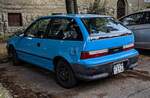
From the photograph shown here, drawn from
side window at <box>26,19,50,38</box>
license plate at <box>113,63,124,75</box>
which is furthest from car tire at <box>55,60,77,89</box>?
side window at <box>26,19,50,38</box>

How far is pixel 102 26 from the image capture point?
559 cm

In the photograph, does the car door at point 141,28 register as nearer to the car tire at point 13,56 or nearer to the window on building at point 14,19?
the car tire at point 13,56

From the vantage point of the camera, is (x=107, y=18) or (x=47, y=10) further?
(x=47, y=10)

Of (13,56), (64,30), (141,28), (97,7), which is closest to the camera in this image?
(64,30)

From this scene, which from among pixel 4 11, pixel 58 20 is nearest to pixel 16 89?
pixel 58 20

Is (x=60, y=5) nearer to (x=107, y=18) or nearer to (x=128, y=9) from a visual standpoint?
(x=128, y=9)

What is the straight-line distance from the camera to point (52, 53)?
569 cm

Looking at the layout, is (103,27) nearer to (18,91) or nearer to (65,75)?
(65,75)

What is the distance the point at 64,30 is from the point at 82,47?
0.78 metres

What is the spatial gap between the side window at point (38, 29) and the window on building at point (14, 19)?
7.83 metres

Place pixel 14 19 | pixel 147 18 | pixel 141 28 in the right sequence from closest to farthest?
1. pixel 147 18
2. pixel 141 28
3. pixel 14 19

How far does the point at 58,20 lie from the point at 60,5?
9.80 m

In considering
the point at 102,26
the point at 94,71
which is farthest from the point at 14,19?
the point at 94,71

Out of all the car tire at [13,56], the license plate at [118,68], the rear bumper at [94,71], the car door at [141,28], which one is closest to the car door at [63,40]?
the rear bumper at [94,71]
